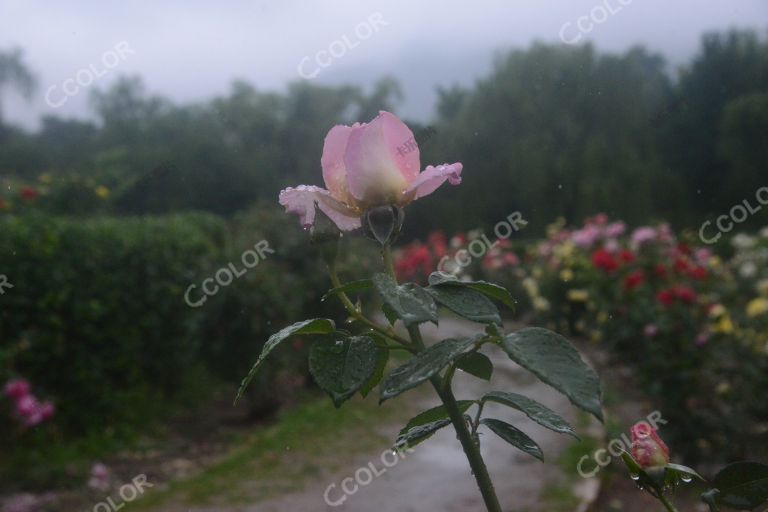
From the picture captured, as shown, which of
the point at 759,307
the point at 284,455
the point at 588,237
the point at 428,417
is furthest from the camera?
the point at 588,237

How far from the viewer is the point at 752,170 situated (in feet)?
12.1

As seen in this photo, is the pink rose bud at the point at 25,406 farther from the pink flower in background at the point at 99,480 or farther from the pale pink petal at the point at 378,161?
the pale pink petal at the point at 378,161

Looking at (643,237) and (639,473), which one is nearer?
(639,473)

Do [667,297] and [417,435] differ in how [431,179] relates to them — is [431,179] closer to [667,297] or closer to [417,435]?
[417,435]

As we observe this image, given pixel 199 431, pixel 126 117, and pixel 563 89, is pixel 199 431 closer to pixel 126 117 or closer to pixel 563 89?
pixel 563 89

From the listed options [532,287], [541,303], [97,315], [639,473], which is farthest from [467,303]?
[532,287]

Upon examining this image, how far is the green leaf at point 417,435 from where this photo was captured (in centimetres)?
33

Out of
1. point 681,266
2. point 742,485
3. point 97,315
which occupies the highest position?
point 97,315

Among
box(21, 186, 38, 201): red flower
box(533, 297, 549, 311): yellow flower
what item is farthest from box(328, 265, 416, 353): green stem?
box(533, 297, 549, 311): yellow flower

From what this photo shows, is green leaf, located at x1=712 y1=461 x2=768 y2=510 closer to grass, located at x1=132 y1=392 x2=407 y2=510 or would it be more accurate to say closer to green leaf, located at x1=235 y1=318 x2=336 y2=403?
green leaf, located at x1=235 y1=318 x2=336 y2=403

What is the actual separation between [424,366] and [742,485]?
19cm

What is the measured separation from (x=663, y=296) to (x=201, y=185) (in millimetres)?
4285

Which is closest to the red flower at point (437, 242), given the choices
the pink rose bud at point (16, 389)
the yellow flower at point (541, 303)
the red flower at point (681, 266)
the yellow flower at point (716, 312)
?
the yellow flower at point (541, 303)

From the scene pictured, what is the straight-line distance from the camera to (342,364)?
0.93 feet
